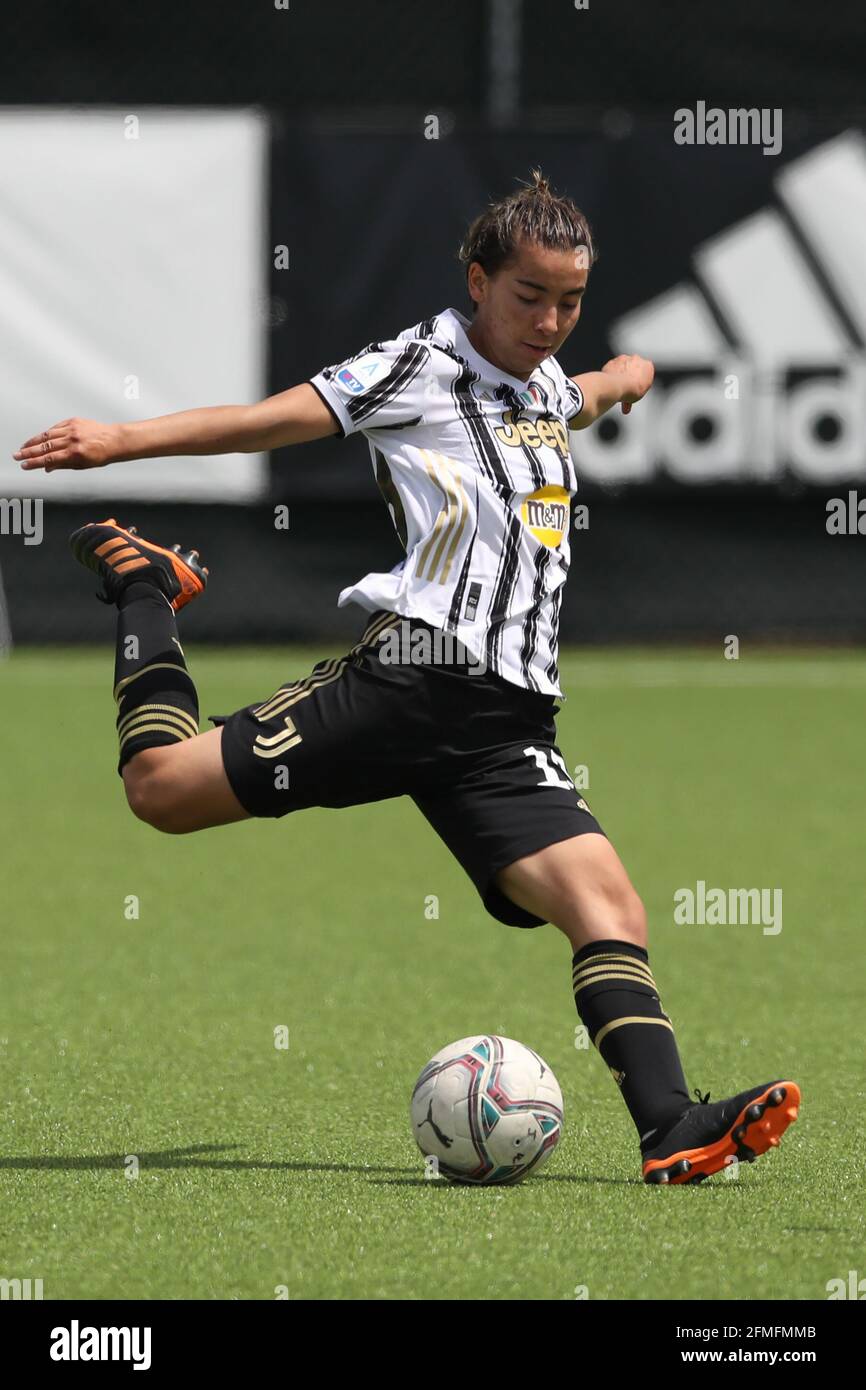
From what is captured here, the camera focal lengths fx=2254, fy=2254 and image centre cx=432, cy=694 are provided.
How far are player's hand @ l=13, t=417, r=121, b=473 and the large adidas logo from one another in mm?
10818

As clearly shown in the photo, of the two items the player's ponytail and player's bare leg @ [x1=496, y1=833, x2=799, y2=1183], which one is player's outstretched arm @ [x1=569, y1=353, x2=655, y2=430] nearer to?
the player's ponytail

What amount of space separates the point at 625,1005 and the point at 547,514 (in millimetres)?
1015

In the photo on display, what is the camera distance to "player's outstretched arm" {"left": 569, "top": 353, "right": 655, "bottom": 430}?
5.06m

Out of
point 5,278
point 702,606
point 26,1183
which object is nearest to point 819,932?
point 26,1183

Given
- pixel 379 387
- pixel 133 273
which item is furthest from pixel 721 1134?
pixel 133 273

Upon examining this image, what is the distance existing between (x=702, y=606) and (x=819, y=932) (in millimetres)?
8094

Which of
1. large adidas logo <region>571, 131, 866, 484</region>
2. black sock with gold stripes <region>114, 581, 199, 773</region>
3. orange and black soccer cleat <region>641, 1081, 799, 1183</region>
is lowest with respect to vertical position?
orange and black soccer cleat <region>641, 1081, 799, 1183</region>

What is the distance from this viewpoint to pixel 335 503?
15.1 meters

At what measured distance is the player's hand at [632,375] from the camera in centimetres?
528

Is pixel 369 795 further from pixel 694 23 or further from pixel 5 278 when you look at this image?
pixel 694 23

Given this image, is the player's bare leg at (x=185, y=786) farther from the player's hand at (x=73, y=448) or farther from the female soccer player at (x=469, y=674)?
the player's hand at (x=73, y=448)

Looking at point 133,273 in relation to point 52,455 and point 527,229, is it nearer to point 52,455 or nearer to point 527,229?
point 527,229

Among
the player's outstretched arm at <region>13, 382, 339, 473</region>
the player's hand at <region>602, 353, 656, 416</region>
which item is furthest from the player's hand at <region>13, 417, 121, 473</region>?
the player's hand at <region>602, 353, 656, 416</region>
